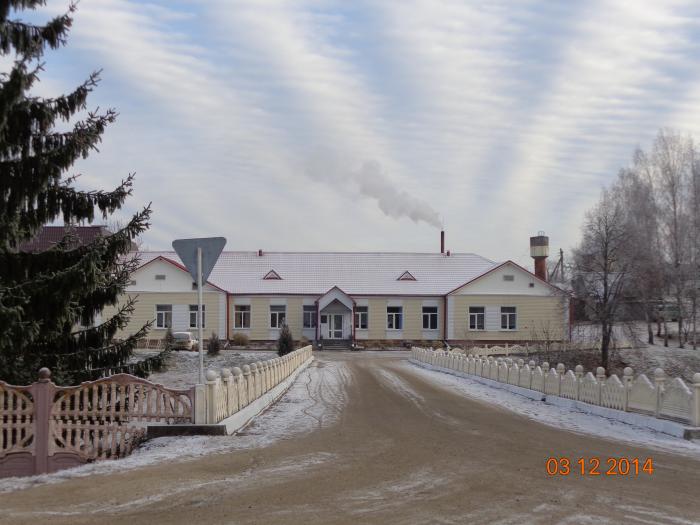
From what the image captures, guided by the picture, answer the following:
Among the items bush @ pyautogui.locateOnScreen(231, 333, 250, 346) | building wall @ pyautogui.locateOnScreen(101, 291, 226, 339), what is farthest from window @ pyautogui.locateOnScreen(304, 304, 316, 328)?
building wall @ pyautogui.locateOnScreen(101, 291, 226, 339)

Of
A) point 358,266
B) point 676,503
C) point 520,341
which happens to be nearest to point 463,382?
point 676,503

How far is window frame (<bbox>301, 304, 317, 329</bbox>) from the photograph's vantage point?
52.6 metres

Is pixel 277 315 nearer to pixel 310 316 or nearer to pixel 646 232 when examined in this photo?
pixel 310 316

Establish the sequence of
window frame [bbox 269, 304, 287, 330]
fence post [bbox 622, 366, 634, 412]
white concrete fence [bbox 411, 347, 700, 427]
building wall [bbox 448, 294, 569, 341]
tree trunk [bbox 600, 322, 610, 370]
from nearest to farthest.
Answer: white concrete fence [bbox 411, 347, 700, 427]
fence post [bbox 622, 366, 634, 412]
tree trunk [bbox 600, 322, 610, 370]
building wall [bbox 448, 294, 569, 341]
window frame [bbox 269, 304, 287, 330]

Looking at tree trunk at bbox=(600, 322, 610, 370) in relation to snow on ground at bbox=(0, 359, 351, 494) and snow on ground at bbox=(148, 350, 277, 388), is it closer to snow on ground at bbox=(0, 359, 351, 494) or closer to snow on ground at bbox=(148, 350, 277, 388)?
snow on ground at bbox=(148, 350, 277, 388)

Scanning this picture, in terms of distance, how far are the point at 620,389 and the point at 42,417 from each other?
34.8ft

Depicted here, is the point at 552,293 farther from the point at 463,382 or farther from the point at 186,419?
the point at 186,419

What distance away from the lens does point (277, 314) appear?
52.5m

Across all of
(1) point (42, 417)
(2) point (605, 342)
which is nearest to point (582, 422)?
(1) point (42, 417)

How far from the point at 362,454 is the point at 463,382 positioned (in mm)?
15719

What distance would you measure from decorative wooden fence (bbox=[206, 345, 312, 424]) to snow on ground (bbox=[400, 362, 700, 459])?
18.0ft

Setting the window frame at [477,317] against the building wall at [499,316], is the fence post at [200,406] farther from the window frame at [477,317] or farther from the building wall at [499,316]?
the window frame at [477,317]

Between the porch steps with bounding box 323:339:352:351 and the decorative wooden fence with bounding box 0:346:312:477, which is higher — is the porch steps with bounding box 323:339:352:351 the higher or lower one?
the lower one

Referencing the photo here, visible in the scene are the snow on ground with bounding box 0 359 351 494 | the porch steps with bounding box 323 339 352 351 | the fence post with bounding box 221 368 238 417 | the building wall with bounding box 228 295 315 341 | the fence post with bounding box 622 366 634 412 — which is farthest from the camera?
the building wall with bounding box 228 295 315 341
